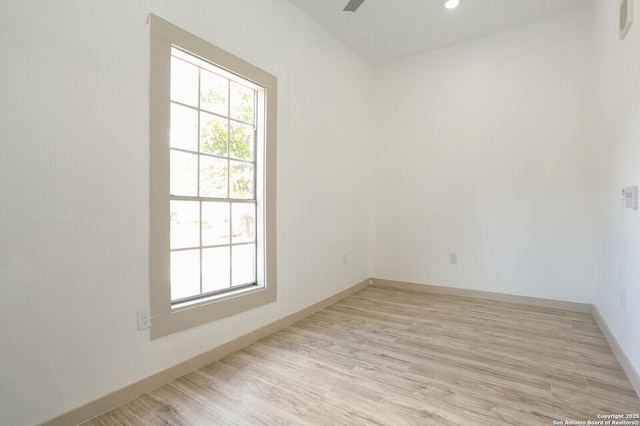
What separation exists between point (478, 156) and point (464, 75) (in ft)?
3.34

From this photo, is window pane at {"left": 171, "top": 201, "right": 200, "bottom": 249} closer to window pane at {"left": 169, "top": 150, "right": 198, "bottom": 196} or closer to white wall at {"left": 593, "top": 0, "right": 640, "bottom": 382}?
window pane at {"left": 169, "top": 150, "right": 198, "bottom": 196}

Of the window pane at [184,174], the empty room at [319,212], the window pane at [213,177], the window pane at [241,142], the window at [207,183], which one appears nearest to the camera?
the empty room at [319,212]

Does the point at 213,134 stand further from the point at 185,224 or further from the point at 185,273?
the point at 185,273

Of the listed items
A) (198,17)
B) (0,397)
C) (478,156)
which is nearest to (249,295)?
(0,397)

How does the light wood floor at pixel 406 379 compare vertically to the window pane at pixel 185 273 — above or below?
below

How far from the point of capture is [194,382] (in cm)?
195

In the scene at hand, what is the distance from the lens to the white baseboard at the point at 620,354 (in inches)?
71.2

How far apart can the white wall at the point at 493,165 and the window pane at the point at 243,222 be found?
2.26 meters

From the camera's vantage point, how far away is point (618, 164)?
2.27 meters

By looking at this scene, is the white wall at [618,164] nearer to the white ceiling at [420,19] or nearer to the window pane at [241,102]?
the white ceiling at [420,19]

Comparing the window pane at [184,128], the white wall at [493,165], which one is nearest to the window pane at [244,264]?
the window pane at [184,128]

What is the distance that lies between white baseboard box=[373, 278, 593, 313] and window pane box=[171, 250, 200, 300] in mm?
2847

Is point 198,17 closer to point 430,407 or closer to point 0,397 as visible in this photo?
point 0,397

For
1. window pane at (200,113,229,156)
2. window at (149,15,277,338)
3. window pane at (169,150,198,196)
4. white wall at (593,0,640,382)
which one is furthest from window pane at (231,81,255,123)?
white wall at (593,0,640,382)
